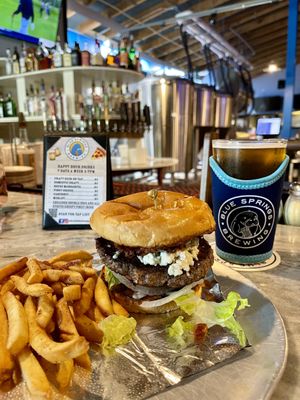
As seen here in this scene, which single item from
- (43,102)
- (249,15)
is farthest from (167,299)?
(249,15)

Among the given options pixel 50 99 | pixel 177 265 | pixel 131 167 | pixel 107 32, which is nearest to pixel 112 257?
pixel 177 265

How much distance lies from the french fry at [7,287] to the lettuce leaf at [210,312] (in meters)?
0.42

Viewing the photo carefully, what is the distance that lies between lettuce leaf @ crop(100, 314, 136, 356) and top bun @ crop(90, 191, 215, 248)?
0.19m

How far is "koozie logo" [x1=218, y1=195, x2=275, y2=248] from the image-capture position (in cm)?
110

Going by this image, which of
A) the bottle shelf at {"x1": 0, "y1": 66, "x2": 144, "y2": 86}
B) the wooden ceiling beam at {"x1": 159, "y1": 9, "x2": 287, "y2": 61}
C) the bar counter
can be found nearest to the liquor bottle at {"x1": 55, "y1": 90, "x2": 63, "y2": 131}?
the bottle shelf at {"x1": 0, "y1": 66, "x2": 144, "y2": 86}

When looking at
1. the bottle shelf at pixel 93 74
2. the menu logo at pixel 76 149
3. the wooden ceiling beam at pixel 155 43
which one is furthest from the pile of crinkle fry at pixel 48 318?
the wooden ceiling beam at pixel 155 43

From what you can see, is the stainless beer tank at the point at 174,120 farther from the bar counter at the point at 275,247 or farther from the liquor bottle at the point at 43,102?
the bar counter at the point at 275,247

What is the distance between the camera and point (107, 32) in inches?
332

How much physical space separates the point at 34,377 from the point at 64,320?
14 cm

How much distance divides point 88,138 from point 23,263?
83 cm

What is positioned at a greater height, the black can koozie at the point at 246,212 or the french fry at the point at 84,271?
the black can koozie at the point at 246,212

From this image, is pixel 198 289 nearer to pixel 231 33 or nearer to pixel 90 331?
pixel 90 331

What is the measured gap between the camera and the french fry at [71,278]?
864 mm

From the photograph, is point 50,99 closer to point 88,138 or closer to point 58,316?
point 88,138
